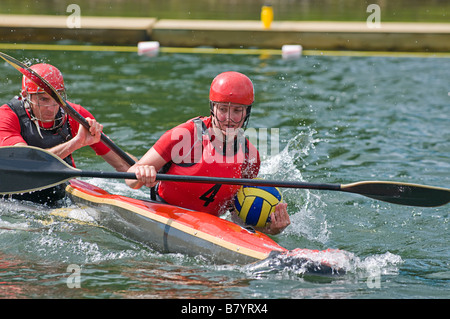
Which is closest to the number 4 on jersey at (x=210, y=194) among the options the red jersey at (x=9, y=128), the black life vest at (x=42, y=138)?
the black life vest at (x=42, y=138)

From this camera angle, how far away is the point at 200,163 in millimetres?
4750

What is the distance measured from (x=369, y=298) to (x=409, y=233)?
1449mm

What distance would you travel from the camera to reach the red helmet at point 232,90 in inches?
182

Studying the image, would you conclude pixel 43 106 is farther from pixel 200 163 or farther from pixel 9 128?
pixel 200 163

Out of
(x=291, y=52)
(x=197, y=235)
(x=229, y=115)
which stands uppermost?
(x=291, y=52)

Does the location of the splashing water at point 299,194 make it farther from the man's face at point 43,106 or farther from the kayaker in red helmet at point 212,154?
the man's face at point 43,106

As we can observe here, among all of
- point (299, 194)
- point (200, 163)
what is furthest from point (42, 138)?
point (299, 194)

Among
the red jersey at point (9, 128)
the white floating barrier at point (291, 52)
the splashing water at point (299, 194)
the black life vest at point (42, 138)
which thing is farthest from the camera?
the white floating barrier at point (291, 52)

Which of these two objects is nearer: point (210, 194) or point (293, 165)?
point (210, 194)

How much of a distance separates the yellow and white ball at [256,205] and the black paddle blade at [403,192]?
1.91 ft

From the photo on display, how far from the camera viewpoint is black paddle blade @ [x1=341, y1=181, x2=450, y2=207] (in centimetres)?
464

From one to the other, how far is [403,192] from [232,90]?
143cm

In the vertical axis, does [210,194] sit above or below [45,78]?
below
